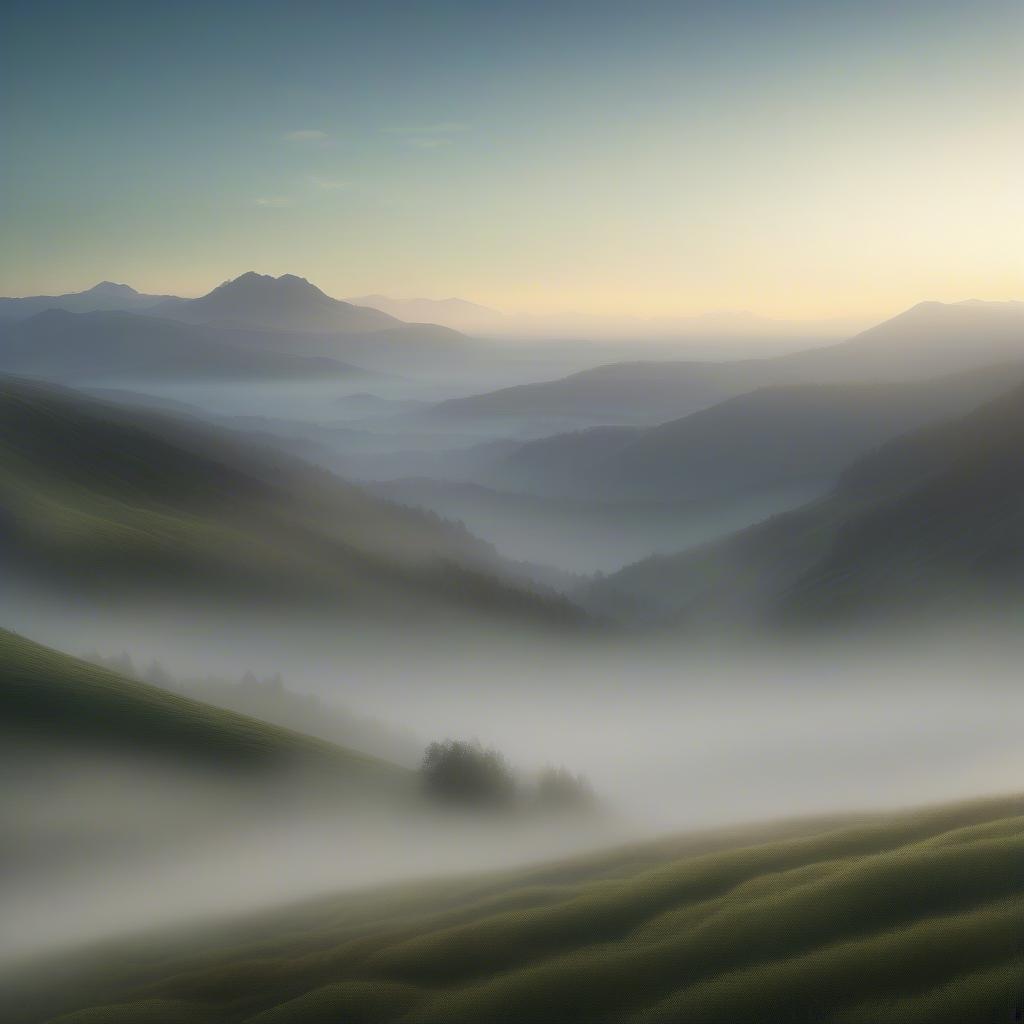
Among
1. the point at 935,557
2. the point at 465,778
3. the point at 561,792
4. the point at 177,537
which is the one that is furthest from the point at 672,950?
the point at 935,557

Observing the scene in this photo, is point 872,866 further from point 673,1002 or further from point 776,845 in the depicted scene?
point 673,1002

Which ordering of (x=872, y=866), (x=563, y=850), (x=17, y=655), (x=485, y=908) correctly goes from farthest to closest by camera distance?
1. (x=17, y=655)
2. (x=563, y=850)
3. (x=485, y=908)
4. (x=872, y=866)

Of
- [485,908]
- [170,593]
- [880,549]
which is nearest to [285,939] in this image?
[485,908]

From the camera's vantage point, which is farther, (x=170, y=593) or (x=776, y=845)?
(x=170, y=593)

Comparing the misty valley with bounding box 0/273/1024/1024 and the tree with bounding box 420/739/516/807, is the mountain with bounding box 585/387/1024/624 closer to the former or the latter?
the misty valley with bounding box 0/273/1024/1024

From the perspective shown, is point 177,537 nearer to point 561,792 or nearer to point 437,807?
point 437,807

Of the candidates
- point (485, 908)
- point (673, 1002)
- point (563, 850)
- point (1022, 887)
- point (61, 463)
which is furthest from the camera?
point (61, 463)

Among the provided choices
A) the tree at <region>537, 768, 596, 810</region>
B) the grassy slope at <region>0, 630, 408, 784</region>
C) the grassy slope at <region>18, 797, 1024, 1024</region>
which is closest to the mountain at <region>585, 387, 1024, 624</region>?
the tree at <region>537, 768, 596, 810</region>
